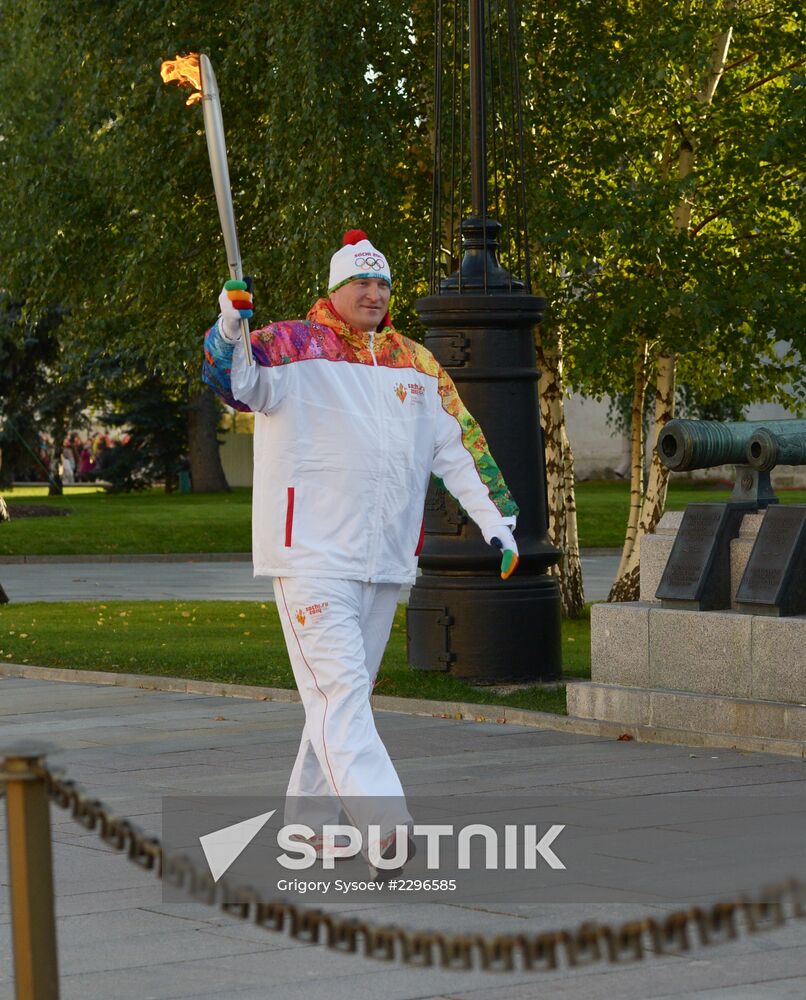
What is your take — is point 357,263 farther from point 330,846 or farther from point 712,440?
point 712,440

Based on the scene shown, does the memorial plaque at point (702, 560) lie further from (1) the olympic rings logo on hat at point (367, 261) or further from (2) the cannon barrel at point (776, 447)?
(1) the olympic rings logo on hat at point (367, 261)

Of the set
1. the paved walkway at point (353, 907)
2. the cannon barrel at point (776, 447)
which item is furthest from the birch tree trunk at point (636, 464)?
the cannon barrel at point (776, 447)

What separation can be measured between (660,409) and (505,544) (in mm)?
11797

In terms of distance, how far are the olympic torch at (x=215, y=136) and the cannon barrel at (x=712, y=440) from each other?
12.5 ft

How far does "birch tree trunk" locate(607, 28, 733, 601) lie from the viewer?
58.4 feet

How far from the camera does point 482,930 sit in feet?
18.9

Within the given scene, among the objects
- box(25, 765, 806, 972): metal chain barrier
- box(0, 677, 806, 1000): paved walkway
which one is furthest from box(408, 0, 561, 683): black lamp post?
box(25, 765, 806, 972): metal chain barrier

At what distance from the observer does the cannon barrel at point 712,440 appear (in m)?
9.87

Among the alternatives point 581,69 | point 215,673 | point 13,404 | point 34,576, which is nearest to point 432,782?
point 215,673

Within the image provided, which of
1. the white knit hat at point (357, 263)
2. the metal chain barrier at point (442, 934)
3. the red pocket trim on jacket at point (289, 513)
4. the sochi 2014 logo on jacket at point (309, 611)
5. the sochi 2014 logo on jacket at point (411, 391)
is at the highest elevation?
the white knit hat at point (357, 263)

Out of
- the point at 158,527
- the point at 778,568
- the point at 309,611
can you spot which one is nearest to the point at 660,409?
the point at 778,568

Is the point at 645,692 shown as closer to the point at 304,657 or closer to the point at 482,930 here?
the point at 304,657

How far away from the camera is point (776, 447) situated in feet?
32.2

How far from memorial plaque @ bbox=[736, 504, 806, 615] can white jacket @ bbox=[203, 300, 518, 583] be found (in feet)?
10.4
